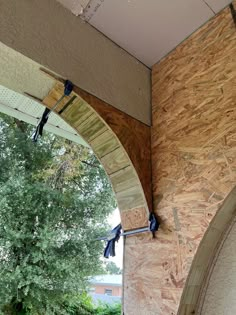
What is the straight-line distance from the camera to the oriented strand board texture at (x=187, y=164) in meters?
1.22

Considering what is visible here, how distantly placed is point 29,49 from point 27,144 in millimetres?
3554

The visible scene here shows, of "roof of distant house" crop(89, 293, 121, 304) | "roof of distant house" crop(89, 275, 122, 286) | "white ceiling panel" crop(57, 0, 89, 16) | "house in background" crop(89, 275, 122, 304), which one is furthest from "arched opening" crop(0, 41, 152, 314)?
"roof of distant house" crop(89, 293, 121, 304)

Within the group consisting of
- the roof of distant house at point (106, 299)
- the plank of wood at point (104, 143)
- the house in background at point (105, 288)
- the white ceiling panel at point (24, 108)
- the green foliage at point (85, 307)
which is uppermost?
the white ceiling panel at point (24, 108)

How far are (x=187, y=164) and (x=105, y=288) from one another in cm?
478

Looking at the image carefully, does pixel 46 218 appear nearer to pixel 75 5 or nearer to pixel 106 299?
pixel 106 299

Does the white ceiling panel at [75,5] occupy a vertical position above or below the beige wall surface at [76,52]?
above

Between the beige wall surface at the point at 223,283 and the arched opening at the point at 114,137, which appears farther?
the arched opening at the point at 114,137

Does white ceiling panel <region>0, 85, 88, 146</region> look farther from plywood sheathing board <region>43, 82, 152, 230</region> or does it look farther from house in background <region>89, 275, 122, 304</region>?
house in background <region>89, 275, 122, 304</region>

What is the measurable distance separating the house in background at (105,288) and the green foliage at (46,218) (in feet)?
0.97

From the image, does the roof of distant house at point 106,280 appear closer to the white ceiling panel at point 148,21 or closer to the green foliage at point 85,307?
the green foliage at point 85,307

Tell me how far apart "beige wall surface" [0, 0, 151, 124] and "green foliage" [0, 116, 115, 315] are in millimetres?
2625

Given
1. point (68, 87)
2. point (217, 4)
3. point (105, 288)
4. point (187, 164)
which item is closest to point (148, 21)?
point (217, 4)

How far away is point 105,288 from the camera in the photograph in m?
5.31

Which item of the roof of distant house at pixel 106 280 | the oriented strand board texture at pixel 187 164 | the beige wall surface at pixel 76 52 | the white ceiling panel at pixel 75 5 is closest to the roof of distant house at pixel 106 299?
the roof of distant house at pixel 106 280
